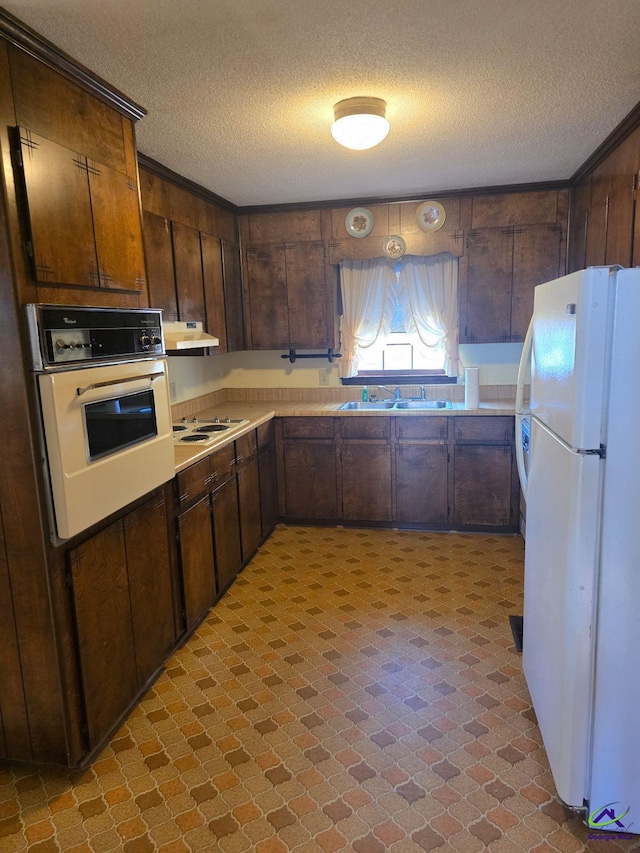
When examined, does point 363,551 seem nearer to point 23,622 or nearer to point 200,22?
point 23,622

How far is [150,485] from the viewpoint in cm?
244

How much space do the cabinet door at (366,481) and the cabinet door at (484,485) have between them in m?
0.52

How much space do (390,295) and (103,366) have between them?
2.99 metres

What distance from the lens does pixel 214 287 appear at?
13.5 feet

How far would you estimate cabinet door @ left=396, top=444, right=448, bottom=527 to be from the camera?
4234 millimetres

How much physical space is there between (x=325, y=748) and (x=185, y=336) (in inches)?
93.2

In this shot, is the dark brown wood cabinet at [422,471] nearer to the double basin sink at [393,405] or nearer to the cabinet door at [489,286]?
the double basin sink at [393,405]

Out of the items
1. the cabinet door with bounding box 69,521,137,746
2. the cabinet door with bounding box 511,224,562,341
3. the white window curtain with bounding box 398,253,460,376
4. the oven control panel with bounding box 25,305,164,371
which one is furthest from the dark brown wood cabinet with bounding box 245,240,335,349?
the cabinet door with bounding box 69,521,137,746

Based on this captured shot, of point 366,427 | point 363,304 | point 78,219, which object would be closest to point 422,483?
point 366,427

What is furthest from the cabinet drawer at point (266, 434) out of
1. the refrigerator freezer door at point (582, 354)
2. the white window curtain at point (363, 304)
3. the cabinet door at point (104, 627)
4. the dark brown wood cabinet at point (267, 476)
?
the refrigerator freezer door at point (582, 354)

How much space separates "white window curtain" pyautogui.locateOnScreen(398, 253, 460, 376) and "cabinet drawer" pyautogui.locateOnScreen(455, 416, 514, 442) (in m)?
0.60

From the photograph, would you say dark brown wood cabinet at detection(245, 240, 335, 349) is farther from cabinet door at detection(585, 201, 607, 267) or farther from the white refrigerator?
the white refrigerator

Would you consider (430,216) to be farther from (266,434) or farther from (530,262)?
(266,434)

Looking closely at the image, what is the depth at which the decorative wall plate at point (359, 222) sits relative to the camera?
4375 millimetres
